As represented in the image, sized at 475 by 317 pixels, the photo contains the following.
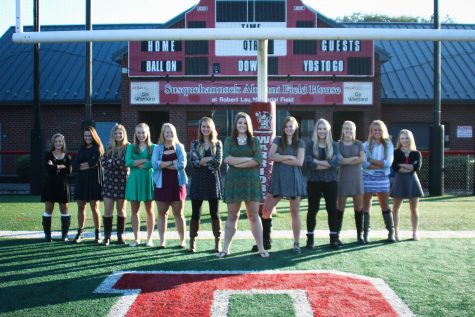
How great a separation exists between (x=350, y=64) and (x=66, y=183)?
12623mm

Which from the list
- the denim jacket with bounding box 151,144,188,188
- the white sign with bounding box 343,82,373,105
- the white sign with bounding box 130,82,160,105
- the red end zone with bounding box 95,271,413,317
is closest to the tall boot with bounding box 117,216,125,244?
the denim jacket with bounding box 151,144,188,188

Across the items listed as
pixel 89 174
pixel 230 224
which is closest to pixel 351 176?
pixel 230 224

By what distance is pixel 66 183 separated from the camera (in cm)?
773

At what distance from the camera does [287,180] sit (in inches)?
260

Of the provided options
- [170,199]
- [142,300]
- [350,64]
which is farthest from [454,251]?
[350,64]

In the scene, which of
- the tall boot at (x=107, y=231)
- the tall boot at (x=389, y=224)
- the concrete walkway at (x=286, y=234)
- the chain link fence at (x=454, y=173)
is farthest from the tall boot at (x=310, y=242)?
the chain link fence at (x=454, y=173)

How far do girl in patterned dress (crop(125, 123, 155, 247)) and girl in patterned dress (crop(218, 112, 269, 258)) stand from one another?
1199mm

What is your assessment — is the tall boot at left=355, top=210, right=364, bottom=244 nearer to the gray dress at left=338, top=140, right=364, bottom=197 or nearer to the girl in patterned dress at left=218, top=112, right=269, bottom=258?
the gray dress at left=338, top=140, right=364, bottom=197

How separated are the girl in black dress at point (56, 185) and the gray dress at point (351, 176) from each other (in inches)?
151

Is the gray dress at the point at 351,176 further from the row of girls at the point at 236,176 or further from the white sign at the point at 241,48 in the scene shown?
the white sign at the point at 241,48

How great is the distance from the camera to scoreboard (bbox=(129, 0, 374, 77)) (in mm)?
17359

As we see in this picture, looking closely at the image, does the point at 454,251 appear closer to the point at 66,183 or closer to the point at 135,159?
the point at 135,159

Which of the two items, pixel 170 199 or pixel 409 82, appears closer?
pixel 170 199

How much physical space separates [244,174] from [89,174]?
2.34 meters
